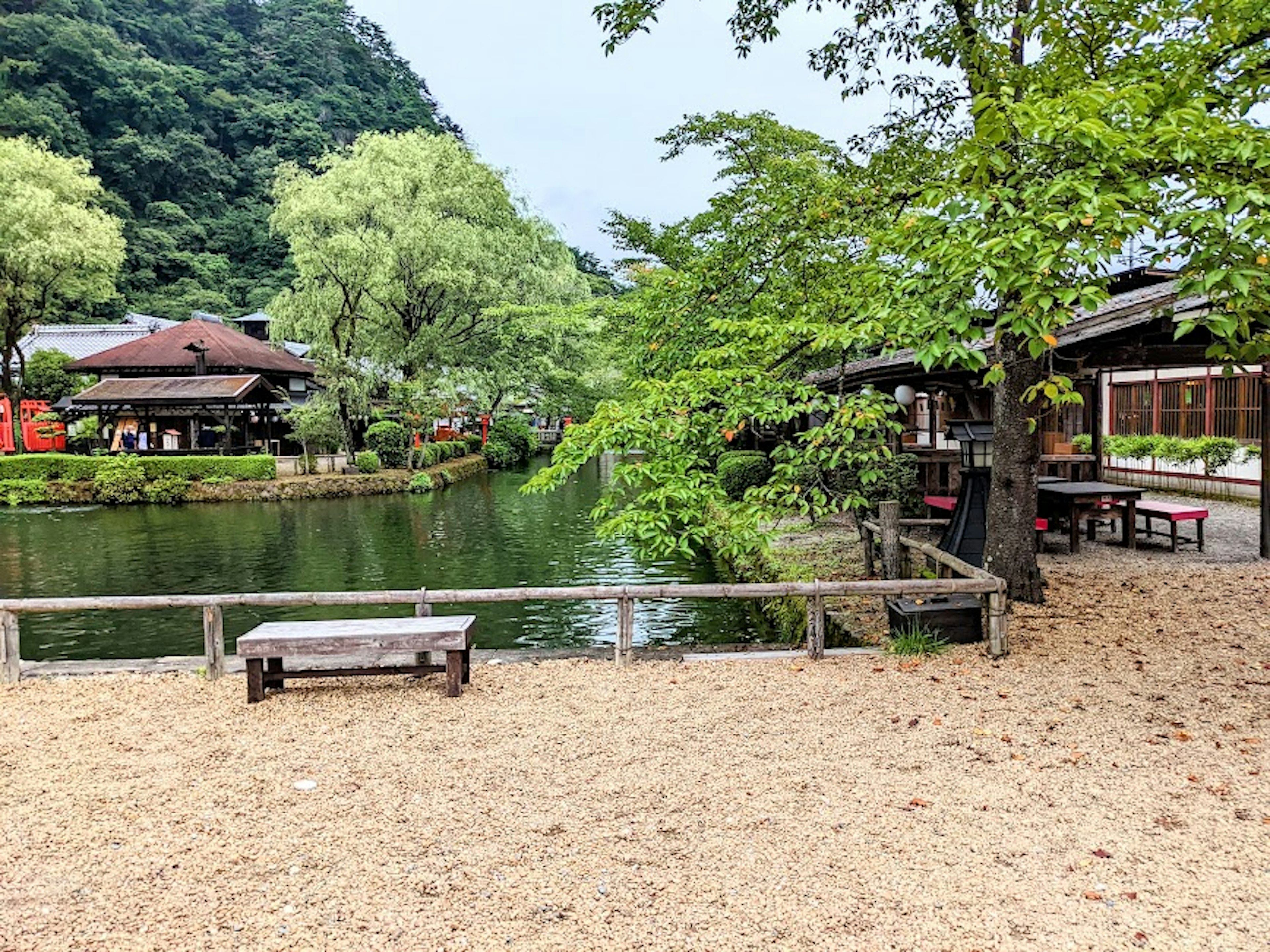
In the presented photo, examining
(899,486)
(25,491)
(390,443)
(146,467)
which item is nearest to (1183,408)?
(899,486)

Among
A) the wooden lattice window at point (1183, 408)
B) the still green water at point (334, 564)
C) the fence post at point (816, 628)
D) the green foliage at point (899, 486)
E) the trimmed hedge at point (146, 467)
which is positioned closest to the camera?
the fence post at point (816, 628)

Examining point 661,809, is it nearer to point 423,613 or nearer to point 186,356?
point 423,613

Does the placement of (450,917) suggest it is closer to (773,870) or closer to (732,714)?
(773,870)

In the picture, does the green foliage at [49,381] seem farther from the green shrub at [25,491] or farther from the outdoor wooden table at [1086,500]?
the outdoor wooden table at [1086,500]

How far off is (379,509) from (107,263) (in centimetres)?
2066

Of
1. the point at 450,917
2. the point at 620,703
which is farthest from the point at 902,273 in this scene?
the point at 450,917

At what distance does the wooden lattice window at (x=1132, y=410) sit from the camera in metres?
18.2

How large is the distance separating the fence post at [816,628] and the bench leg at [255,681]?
155 inches

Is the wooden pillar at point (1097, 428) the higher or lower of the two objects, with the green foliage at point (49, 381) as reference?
lower

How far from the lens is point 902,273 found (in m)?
4.96

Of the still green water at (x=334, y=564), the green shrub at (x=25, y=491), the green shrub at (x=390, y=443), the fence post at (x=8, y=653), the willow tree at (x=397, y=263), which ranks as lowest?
the still green water at (x=334, y=564)

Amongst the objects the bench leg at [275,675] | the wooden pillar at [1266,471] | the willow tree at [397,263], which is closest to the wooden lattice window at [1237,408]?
the wooden pillar at [1266,471]

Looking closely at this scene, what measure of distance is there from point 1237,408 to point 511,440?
26.7m

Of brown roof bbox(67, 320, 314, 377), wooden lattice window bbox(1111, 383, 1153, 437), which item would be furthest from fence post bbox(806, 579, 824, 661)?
brown roof bbox(67, 320, 314, 377)
